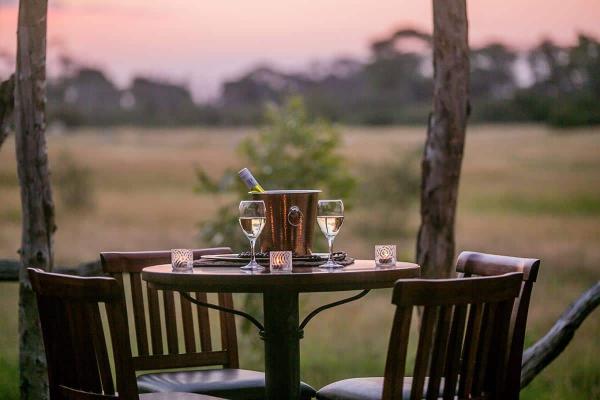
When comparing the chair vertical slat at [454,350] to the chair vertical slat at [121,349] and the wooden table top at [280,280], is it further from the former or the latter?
the chair vertical slat at [121,349]

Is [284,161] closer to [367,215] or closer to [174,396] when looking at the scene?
[174,396]

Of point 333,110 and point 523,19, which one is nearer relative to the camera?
point 523,19

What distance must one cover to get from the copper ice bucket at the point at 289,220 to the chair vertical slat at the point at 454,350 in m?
0.80

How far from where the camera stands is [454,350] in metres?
3.11

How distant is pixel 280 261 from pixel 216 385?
681 millimetres

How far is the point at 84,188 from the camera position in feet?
66.8

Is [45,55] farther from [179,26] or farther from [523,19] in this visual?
[179,26]

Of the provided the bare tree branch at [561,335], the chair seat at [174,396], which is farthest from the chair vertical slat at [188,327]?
the bare tree branch at [561,335]

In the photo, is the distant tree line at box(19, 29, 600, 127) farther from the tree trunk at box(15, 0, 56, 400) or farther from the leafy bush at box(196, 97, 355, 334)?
the tree trunk at box(15, 0, 56, 400)

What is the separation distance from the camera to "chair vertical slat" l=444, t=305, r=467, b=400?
3.08 metres

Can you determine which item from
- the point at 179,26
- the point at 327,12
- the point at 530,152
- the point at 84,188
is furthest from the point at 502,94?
the point at 84,188

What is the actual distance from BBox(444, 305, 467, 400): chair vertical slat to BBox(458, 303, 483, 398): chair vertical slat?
0.21 ft

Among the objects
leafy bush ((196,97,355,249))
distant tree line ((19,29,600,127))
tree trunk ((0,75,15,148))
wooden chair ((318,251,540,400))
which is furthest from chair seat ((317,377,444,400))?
distant tree line ((19,29,600,127))

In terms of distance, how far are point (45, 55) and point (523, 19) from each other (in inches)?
501
